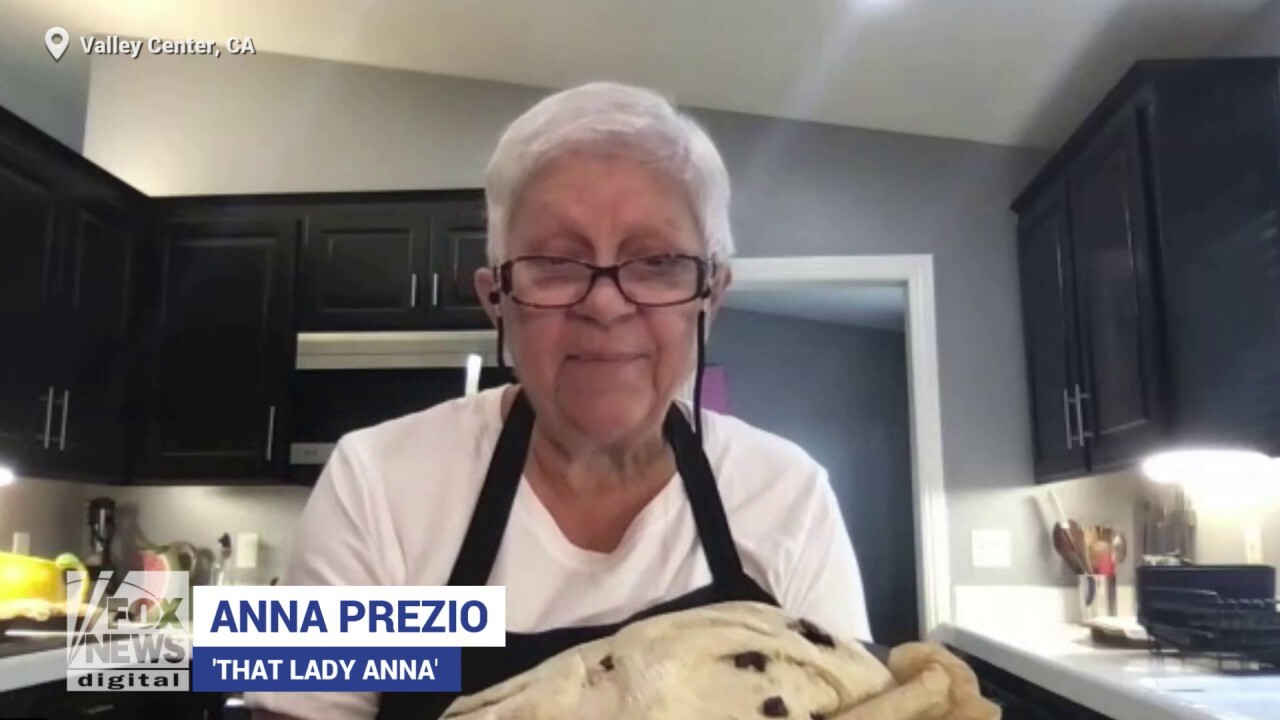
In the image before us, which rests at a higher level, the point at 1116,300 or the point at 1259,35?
the point at 1259,35

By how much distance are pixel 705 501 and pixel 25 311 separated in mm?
2251

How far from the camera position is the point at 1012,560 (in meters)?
2.72

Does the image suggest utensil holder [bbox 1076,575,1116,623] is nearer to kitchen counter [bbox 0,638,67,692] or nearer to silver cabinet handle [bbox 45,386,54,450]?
kitchen counter [bbox 0,638,67,692]

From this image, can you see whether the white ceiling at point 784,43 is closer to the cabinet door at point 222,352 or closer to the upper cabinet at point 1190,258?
the upper cabinet at point 1190,258

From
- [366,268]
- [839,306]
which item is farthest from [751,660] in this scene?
[839,306]

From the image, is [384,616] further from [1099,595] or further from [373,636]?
[1099,595]

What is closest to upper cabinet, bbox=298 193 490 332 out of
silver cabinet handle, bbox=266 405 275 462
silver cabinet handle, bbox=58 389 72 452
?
silver cabinet handle, bbox=266 405 275 462

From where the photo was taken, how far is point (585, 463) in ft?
2.77

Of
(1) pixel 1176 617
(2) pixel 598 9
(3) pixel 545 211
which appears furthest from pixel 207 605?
(2) pixel 598 9

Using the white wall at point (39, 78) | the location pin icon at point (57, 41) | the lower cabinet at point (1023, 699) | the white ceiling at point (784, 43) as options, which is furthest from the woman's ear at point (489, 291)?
the location pin icon at point (57, 41)

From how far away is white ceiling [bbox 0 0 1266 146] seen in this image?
7.23ft

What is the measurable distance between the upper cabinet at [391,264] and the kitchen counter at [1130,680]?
152 cm

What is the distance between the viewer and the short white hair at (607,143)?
2.63 feet

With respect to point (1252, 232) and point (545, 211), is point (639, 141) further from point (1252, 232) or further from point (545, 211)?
point (1252, 232)
